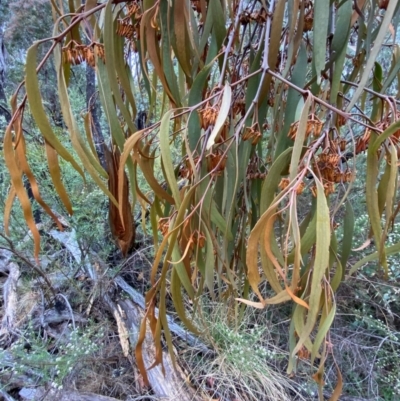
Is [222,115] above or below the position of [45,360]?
above

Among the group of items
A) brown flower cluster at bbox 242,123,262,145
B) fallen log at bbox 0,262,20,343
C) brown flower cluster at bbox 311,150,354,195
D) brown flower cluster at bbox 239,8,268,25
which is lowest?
fallen log at bbox 0,262,20,343

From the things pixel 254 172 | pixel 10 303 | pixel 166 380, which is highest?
pixel 254 172

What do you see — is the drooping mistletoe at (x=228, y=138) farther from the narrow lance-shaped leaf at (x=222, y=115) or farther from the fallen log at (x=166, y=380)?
the fallen log at (x=166, y=380)

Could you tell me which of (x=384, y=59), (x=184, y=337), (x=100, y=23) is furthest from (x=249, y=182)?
(x=384, y=59)

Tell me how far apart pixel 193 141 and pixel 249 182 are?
0.75 feet

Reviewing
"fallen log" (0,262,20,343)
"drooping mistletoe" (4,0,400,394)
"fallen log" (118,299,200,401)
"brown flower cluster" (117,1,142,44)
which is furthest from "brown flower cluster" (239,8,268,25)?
"fallen log" (0,262,20,343)

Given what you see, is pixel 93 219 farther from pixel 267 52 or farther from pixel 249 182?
pixel 267 52

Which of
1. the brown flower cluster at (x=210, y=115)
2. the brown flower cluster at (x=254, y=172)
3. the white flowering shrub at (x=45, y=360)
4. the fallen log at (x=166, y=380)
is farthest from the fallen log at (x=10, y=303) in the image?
the brown flower cluster at (x=210, y=115)

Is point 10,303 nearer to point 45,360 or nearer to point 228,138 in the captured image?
point 45,360

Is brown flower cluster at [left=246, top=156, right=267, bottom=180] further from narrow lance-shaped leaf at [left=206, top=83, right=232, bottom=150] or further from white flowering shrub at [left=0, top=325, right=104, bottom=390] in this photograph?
white flowering shrub at [left=0, top=325, right=104, bottom=390]

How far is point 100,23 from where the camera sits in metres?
0.52

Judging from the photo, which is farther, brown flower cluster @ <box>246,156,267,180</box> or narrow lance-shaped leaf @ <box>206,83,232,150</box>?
brown flower cluster @ <box>246,156,267,180</box>

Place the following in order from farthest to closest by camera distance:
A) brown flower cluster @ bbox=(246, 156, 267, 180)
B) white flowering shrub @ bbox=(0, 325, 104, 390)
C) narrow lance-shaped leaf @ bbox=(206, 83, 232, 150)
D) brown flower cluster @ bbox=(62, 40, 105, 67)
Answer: white flowering shrub @ bbox=(0, 325, 104, 390) < brown flower cluster @ bbox=(246, 156, 267, 180) < brown flower cluster @ bbox=(62, 40, 105, 67) < narrow lance-shaped leaf @ bbox=(206, 83, 232, 150)

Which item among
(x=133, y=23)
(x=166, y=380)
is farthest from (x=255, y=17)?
(x=166, y=380)
